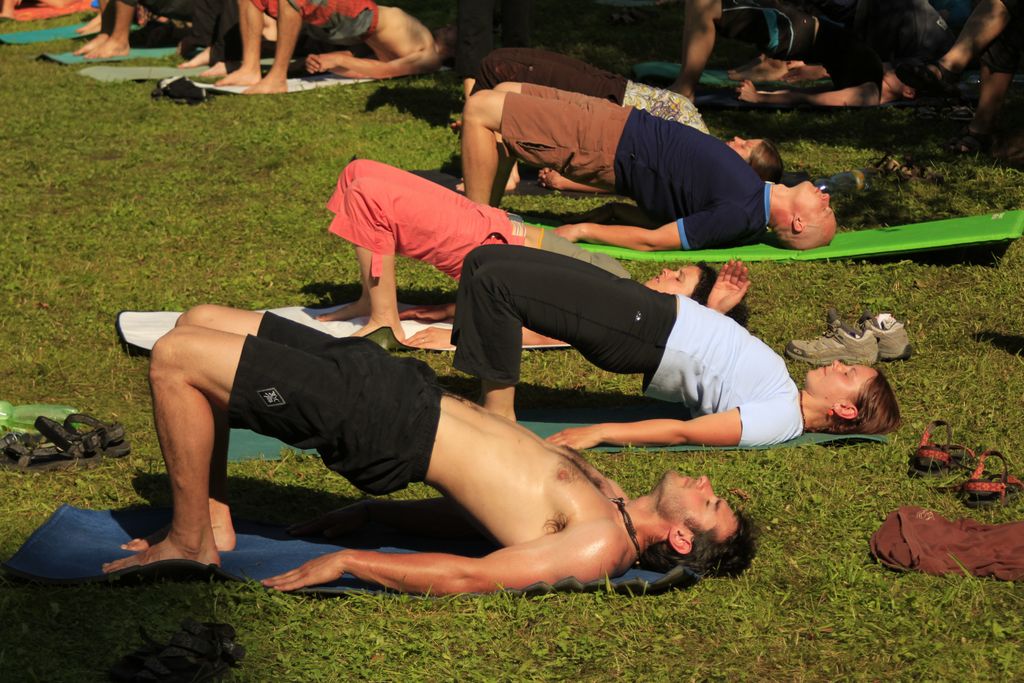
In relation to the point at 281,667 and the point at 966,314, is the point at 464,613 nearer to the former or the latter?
the point at 281,667

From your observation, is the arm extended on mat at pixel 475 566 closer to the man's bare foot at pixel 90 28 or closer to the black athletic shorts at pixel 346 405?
the black athletic shorts at pixel 346 405

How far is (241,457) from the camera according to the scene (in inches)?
209

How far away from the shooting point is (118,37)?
1366cm

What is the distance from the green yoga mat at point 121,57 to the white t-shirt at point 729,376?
31.9 feet

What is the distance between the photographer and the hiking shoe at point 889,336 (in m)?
6.48

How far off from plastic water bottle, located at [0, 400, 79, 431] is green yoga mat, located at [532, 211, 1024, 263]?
11.0 feet

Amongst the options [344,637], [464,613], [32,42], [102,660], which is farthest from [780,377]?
[32,42]

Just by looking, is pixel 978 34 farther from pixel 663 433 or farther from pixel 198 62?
pixel 198 62

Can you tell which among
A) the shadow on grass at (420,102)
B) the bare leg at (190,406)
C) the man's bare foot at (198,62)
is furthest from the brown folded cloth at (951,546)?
the man's bare foot at (198,62)

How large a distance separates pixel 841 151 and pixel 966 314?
3.01m

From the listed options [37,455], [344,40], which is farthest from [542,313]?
[344,40]

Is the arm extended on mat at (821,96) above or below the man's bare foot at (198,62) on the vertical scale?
above

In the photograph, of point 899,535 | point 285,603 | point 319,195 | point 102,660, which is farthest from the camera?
point 319,195

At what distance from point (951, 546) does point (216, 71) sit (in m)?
9.84
